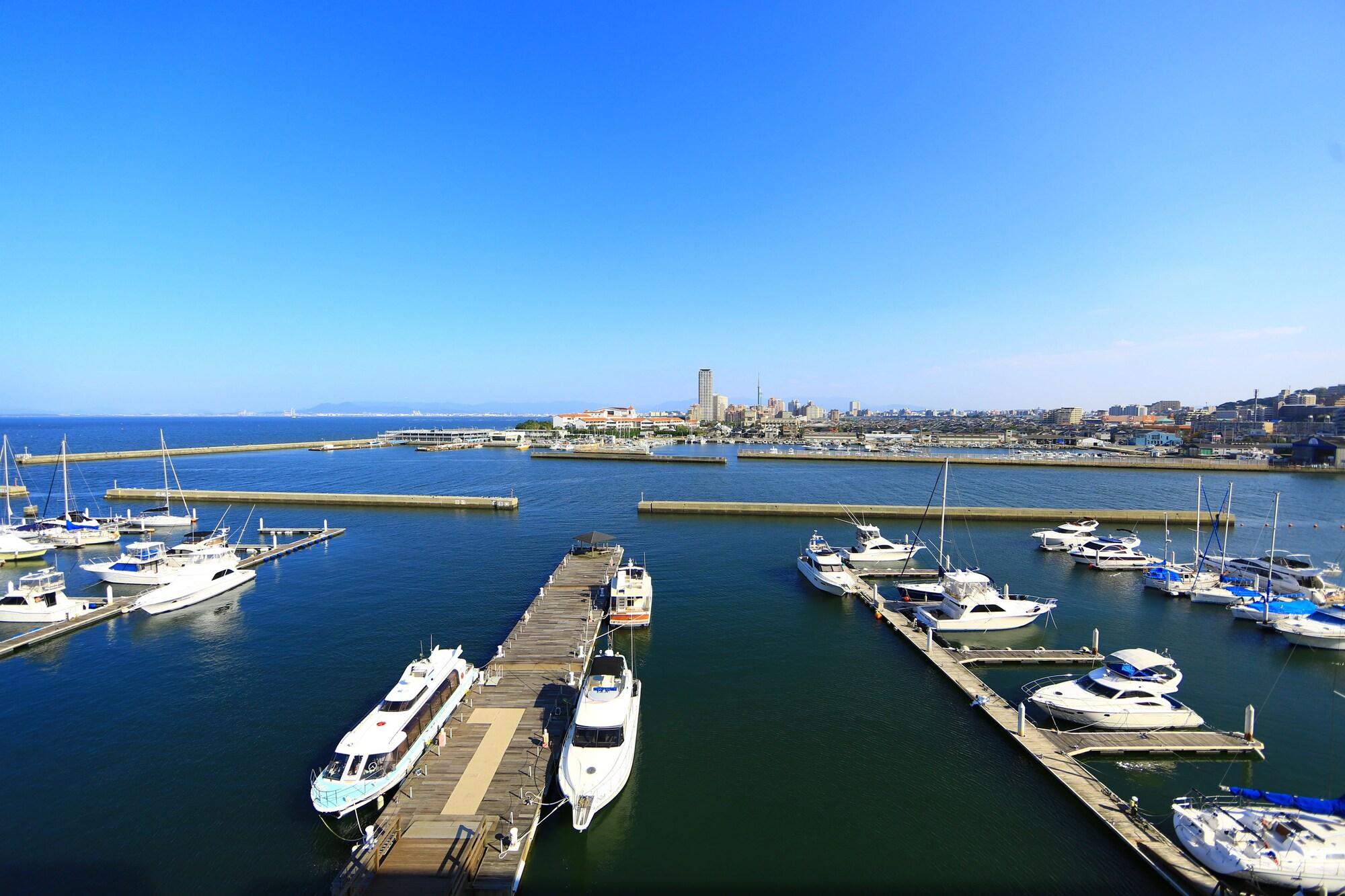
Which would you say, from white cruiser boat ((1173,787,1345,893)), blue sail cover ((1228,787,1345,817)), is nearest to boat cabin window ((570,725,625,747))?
white cruiser boat ((1173,787,1345,893))

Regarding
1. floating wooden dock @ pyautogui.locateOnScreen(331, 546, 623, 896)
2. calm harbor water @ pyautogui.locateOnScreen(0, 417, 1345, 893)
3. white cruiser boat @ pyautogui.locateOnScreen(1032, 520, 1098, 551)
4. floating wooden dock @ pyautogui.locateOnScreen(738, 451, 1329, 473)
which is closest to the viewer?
floating wooden dock @ pyautogui.locateOnScreen(331, 546, 623, 896)

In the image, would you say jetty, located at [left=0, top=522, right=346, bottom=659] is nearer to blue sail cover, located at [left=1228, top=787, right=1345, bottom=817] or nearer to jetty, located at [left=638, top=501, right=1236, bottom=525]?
jetty, located at [left=638, top=501, right=1236, bottom=525]

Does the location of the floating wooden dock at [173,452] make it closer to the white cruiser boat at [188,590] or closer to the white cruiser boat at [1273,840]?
the white cruiser boat at [188,590]

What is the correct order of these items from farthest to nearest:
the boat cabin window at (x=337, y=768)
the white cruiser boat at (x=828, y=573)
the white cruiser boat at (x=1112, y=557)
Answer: the white cruiser boat at (x=1112, y=557), the white cruiser boat at (x=828, y=573), the boat cabin window at (x=337, y=768)

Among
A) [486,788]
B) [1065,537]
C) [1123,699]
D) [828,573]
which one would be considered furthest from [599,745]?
[1065,537]

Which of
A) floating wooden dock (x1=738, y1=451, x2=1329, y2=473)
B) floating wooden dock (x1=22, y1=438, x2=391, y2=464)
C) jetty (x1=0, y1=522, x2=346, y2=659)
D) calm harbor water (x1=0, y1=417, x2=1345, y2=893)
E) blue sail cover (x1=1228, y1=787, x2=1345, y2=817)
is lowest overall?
calm harbor water (x1=0, y1=417, x2=1345, y2=893)

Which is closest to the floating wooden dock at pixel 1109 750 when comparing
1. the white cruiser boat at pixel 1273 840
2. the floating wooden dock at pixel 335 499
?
the white cruiser boat at pixel 1273 840
